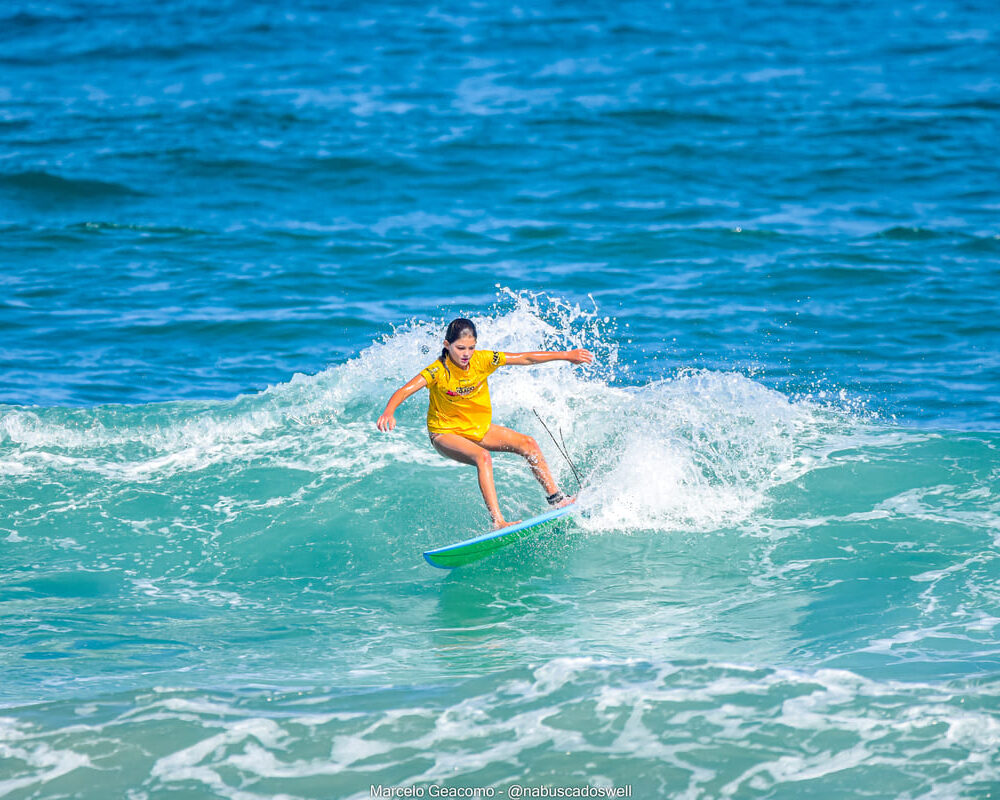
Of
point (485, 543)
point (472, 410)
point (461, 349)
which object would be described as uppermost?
point (461, 349)

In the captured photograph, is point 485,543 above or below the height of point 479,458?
below

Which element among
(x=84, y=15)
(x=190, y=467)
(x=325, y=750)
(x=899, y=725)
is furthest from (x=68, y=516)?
(x=84, y=15)

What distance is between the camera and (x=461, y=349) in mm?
8727

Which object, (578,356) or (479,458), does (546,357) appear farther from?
(479,458)

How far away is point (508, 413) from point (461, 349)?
10.5 feet

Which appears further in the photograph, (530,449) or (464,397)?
(530,449)

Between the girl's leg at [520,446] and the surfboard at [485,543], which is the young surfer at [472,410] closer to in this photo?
the girl's leg at [520,446]

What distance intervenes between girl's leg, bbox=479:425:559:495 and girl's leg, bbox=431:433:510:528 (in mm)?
177

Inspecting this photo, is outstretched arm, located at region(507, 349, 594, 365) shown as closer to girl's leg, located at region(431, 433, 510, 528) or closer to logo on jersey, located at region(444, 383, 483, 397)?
logo on jersey, located at region(444, 383, 483, 397)

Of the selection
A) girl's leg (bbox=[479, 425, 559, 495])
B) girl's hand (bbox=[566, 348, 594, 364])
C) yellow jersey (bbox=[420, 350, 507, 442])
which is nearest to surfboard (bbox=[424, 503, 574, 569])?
girl's leg (bbox=[479, 425, 559, 495])

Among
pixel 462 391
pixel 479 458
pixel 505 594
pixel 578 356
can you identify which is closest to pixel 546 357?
pixel 578 356

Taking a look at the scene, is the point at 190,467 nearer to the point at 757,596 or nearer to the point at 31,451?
the point at 31,451

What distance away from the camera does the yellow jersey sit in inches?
352

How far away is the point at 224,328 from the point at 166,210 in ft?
16.7
